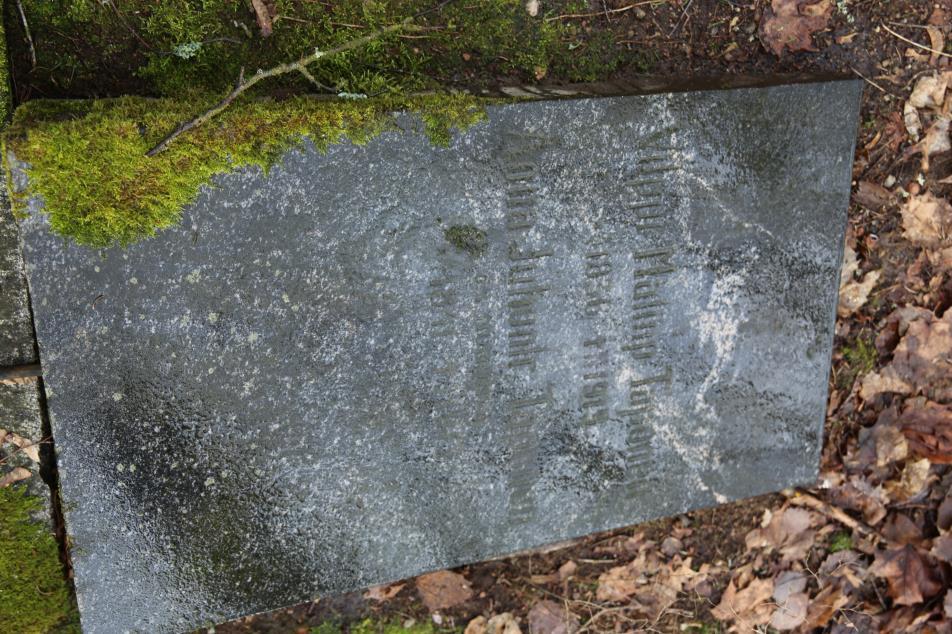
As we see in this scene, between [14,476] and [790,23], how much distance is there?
11.4 ft

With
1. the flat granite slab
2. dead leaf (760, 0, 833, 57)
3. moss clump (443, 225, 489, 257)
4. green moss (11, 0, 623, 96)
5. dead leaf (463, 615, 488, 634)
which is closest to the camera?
the flat granite slab

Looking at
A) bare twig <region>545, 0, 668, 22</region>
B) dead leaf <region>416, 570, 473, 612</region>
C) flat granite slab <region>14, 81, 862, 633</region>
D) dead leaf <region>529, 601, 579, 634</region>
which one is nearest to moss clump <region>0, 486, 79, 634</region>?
flat granite slab <region>14, 81, 862, 633</region>

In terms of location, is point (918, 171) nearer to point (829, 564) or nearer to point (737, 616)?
point (829, 564)

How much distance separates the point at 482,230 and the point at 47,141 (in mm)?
1305

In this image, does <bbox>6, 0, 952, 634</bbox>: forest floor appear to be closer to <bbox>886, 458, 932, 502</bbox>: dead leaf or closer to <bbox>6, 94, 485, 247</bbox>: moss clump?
<bbox>886, 458, 932, 502</bbox>: dead leaf

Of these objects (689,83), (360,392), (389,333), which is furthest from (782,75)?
(360,392)

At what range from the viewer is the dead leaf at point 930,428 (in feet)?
12.0

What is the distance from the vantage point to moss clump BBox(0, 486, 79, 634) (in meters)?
2.47

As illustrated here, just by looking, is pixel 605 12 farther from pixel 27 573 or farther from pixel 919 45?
pixel 27 573

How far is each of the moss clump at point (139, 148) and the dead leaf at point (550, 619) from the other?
7.76 feet

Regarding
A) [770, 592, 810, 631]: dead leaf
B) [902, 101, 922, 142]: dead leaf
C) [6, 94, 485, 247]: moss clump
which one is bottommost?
[770, 592, 810, 631]: dead leaf

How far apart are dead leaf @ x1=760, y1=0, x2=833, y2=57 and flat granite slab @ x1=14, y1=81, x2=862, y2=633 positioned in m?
0.52

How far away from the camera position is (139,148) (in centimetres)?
214

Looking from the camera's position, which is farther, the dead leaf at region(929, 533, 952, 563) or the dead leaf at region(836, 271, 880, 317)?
the dead leaf at region(929, 533, 952, 563)
